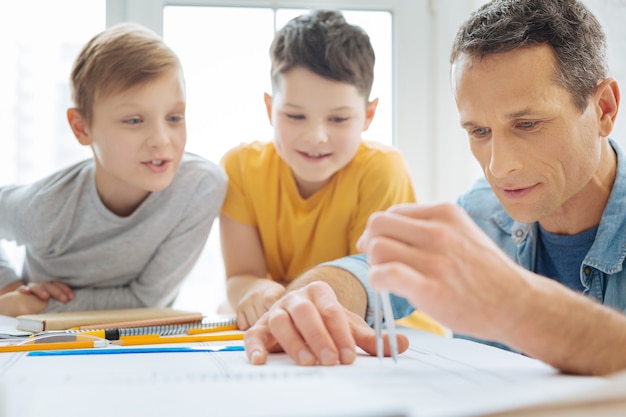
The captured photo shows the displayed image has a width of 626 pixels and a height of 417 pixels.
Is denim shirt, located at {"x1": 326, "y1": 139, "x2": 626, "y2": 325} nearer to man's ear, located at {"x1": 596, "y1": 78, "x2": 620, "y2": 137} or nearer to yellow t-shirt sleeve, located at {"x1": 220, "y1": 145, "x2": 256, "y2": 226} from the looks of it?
man's ear, located at {"x1": 596, "y1": 78, "x2": 620, "y2": 137}

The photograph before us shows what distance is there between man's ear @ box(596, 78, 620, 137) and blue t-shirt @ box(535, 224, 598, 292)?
0.16 m

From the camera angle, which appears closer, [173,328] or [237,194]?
[173,328]

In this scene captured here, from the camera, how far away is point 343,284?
102 centimetres

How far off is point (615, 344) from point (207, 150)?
55.9 inches

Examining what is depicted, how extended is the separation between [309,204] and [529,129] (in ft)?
2.11

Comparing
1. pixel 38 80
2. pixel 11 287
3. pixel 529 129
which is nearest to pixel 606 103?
pixel 529 129

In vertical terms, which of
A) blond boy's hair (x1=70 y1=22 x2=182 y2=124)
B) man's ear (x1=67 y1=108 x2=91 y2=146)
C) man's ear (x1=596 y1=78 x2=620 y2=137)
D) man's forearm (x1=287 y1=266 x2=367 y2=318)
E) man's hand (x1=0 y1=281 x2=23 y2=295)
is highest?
blond boy's hair (x1=70 y1=22 x2=182 y2=124)

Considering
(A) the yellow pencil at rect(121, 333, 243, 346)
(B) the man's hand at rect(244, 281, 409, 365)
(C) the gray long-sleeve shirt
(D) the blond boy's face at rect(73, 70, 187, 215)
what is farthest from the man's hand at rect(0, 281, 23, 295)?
(B) the man's hand at rect(244, 281, 409, 365)

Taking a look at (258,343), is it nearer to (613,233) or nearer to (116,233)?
(613,233)

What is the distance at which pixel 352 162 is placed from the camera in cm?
151

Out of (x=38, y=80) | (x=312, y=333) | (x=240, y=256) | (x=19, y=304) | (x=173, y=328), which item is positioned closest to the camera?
(x=312, y=333)

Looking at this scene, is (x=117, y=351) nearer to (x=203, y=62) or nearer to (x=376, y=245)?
(x=376, y=245)

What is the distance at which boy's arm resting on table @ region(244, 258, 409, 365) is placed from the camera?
0.66 m

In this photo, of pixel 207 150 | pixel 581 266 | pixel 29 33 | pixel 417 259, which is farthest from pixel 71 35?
pixel 417 259
